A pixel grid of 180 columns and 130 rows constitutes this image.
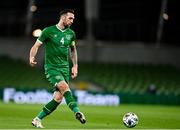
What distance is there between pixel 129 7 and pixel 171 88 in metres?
7.52

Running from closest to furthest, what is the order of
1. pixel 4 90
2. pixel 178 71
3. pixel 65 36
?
pixel 65 36
pixel 4 90
pixel 178 71

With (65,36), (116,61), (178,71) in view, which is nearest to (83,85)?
(116,61)

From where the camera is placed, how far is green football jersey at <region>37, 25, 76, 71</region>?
1459 cm

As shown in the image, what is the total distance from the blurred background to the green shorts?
2752 centimetres

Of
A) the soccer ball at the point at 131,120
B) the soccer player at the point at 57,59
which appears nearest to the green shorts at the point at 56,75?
the soccer player at the point at 57,59

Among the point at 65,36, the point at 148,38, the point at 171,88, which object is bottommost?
the point at 171,88

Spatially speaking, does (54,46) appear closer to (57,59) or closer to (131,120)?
(57,59)

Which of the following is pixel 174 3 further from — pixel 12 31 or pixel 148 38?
pixel 12 31

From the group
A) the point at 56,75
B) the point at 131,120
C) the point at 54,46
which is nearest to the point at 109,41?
the point at 131,120

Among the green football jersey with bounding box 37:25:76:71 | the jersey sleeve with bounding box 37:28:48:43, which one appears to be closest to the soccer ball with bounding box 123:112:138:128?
the green football jersey with bounding box 37:25:76:71

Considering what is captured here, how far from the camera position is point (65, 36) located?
48.2 ft

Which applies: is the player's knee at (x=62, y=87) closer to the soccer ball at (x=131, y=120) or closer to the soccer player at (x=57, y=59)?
the soccer player at (x=57, y=59)

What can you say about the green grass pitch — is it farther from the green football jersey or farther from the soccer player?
the green football jersey

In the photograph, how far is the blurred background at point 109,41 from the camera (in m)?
43.2
